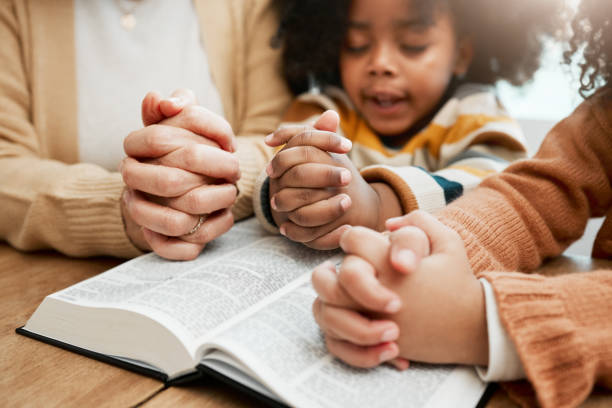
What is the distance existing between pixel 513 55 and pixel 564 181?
1.84 feet

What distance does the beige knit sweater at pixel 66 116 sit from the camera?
0.61 metres

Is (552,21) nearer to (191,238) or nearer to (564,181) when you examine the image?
(564,181)

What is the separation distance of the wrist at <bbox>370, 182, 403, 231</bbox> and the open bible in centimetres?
8

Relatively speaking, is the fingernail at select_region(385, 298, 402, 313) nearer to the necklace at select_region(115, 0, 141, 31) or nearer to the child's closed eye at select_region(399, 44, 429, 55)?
the child's closed eye at select_region(399, 44, 429, 55)

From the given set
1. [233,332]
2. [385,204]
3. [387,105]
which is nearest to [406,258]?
[233,332]

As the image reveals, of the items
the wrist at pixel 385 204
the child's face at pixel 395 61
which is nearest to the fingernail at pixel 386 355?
the wrist at pixel 385 204

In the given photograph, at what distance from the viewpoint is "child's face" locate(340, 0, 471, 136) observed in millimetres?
806

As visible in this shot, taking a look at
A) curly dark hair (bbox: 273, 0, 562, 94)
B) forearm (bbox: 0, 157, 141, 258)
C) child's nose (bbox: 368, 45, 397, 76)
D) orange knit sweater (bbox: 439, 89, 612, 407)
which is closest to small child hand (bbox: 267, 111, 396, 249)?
orange knit sweater (bbox: 439, 89, 612, 407)

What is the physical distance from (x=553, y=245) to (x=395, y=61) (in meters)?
0.44

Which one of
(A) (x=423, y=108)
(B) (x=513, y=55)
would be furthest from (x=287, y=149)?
(B) (x=513, y=55)

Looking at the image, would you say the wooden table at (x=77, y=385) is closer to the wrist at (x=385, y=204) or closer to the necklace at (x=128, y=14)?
the wrist at (x=385, y=204)

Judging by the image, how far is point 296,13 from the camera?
944mm

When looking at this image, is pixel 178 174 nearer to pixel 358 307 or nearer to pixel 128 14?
pixel 358 307

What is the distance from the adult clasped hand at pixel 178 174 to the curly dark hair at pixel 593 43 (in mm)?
488
